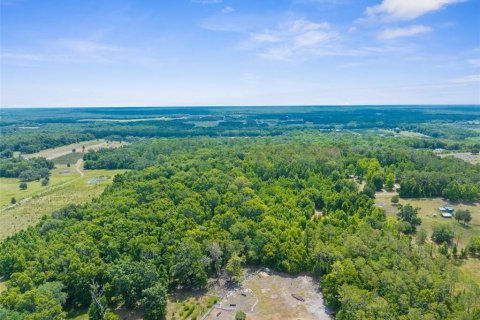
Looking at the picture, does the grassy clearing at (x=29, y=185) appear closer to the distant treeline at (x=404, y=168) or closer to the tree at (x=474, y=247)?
the distant treeline at (x=404, y=168)

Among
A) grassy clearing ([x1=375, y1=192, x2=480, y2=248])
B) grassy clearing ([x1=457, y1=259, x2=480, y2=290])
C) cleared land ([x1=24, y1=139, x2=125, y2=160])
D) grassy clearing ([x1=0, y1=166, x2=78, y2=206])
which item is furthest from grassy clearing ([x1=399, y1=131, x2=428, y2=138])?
grassy clearing ([x1=0, y1=166, x2=78, y2=206])

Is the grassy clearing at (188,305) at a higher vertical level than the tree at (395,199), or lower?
lower

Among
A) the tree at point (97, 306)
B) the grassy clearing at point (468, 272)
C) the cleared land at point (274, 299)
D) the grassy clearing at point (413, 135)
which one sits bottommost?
the cleared land at point (274, 299)

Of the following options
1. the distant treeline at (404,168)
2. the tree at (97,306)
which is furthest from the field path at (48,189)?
the tree at (97,306)

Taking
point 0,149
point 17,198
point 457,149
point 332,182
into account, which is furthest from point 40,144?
point 457,149

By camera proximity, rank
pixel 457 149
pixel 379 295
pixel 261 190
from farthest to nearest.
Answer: pixel 457 149, pixel 261 190, pixel 379 295

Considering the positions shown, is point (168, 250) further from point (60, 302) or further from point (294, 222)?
point (294, 222)

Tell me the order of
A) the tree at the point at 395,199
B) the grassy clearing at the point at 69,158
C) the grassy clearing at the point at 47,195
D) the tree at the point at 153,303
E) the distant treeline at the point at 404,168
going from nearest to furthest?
the tree at the point at 153,303 < the grassy clearing at the point at 47,195 < the tree at the point at 395,199 < the distant treeline at the point at 404,168 < the grassy clearing at the point at 69,158
